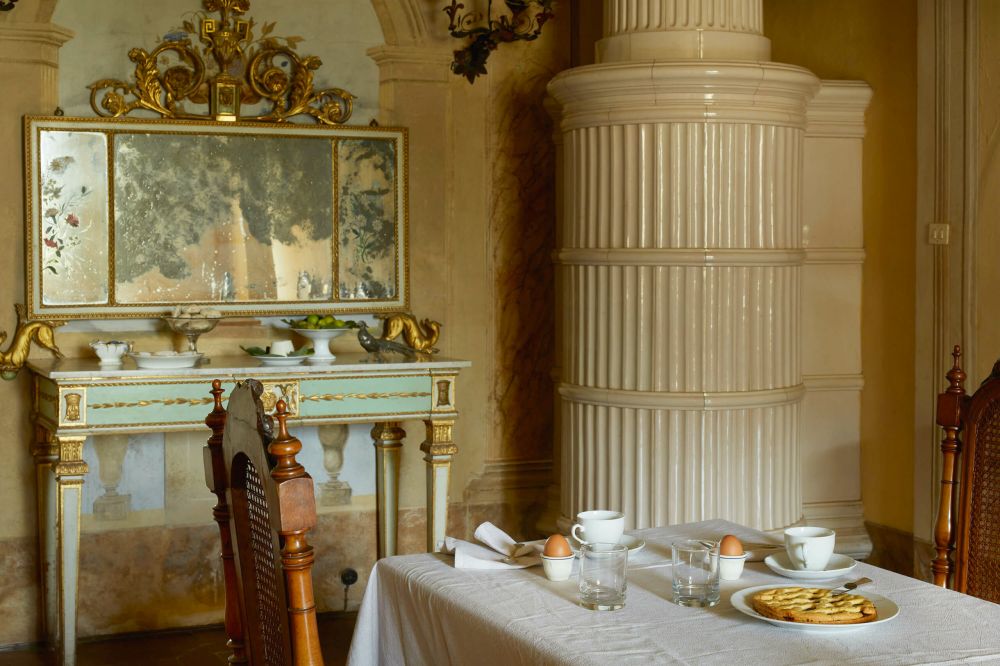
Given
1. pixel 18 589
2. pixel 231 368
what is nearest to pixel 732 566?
pixel 231 368

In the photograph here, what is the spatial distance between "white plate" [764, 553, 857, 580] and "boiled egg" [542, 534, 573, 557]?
1.28ft

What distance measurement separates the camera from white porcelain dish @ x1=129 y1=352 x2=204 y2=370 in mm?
4398

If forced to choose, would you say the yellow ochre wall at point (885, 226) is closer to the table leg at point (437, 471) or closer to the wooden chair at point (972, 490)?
the table leg at point (437, 471)

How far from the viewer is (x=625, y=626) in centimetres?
207

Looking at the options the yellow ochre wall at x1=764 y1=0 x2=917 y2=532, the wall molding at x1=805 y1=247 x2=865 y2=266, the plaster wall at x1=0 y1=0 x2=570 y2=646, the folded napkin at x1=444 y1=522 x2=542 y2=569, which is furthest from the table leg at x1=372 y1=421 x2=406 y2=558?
the folded napkin at x1=444 y1=522 x2=542 y2=569

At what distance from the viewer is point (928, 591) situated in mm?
2268

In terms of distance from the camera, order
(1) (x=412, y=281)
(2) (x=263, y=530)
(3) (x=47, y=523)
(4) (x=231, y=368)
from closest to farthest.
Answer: (2) (x=263, y=530) → (4) (x=231, y=368) → (3) (x=47, y=523) → (1) (x=412, y=281)

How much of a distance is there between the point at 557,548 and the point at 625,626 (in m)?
0.33

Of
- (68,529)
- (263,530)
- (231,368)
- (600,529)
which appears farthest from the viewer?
(231,368)

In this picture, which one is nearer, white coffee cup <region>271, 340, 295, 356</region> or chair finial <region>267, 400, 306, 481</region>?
chair finial <region>267, 400, 306, 481</region>

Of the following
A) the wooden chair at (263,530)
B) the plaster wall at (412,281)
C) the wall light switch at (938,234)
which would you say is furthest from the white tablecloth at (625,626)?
the plaster wall at (412,281)

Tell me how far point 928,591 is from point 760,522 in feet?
7.14

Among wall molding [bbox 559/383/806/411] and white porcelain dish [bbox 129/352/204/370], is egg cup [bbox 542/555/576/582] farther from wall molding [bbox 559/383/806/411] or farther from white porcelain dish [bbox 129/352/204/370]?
white porcelain dish [bbox 129/352/204/370]

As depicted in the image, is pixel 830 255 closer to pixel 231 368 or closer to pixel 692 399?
pixel 692 399
